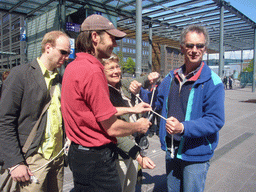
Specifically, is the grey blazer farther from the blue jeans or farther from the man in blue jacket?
the blue jeans

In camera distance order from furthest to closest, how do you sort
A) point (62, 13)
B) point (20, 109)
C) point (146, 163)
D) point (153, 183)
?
point (62, 13)
point (153, 183)
point (146, 163)
point (20, 109)

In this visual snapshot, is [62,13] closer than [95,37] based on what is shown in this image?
No

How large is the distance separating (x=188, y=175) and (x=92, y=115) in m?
1.10

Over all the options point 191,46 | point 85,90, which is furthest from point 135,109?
point 191,46

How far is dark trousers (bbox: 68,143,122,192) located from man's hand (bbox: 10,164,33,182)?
52cm

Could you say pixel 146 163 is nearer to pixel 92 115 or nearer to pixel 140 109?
pixel 140 109

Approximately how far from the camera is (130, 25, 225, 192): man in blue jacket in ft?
5.77

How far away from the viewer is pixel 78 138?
59.6 inches

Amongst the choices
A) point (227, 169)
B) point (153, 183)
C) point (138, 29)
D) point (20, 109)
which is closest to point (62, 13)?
point (138, 29)

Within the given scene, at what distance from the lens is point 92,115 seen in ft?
4.71

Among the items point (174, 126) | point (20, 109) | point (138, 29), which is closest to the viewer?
point (174, 126)

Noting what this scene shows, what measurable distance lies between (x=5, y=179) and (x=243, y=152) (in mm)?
4892

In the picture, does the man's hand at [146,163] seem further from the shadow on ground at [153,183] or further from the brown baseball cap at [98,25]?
the shadow on ground at [153,183]

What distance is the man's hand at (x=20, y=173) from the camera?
68.9 inches
